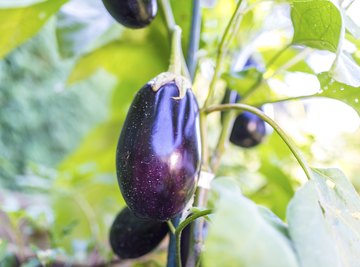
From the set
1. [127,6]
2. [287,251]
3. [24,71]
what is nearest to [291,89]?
[127,6]

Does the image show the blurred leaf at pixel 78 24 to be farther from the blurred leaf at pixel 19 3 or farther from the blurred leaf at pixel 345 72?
the blurred leaf at pixel 345 72

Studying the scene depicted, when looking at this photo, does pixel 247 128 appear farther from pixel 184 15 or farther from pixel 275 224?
pixel 275 224

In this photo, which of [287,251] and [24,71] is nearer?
[287,251]

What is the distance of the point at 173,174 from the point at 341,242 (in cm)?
11

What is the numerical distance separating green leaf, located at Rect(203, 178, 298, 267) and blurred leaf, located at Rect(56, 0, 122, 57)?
1.46 feet

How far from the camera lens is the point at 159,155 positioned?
277mm

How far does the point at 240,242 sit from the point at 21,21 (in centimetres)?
41

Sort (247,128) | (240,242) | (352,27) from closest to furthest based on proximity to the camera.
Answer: (240,242) → (352,27) → (247,128)

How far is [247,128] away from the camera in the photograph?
57cm

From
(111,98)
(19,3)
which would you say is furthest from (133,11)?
(111,98)

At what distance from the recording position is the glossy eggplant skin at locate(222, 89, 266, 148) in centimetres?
56

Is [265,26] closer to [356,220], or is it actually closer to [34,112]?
[356,220]

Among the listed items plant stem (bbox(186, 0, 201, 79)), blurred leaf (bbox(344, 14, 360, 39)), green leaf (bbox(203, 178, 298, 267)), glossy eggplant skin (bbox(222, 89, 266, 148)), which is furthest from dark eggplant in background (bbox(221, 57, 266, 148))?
green leaf (bbox(203, 178, 298, 267))

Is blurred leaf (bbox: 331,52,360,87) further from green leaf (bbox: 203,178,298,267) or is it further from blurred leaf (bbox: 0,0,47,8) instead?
blurred leaf (bbox: 0,0,47,8)
